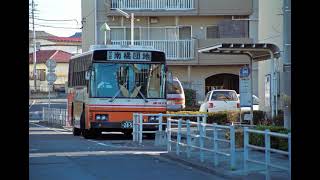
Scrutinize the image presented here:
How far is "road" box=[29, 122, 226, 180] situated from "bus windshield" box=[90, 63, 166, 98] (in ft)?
9.12

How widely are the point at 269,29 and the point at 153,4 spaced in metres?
15.9

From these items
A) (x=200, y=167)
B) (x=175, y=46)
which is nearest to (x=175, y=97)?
(x=175, y=46)

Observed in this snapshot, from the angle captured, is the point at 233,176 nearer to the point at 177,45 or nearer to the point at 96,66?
the point at 96,66

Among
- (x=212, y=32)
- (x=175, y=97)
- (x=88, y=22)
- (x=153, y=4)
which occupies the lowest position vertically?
(x=175, y=97)

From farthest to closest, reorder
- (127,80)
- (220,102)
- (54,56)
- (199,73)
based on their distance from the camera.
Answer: (54,56)
(199,73)
(220,102)
(127,80)

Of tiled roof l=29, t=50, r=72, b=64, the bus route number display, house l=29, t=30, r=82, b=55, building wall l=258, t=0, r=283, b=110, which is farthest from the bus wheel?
house l=29, t=30, r=82, b=55

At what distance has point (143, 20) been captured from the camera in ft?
151

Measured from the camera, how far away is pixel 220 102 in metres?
33.8

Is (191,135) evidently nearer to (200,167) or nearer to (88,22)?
(200,167)

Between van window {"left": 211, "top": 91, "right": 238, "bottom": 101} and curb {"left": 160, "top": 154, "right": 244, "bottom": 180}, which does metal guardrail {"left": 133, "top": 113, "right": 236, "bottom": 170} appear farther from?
van window {"left": 211, "top": 91, "right": 238, "bottom": 101}
